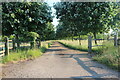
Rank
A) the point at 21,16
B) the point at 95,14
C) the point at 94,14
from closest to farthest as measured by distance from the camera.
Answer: the point at 21,16, the point at 95,14, the point at 94,14

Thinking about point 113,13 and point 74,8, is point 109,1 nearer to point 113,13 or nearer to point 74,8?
point 113,13

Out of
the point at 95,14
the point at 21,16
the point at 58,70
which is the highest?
the point at 95,14

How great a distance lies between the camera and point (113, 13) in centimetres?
→ 1273

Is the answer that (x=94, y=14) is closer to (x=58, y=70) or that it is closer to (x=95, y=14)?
(x=95, y=14)

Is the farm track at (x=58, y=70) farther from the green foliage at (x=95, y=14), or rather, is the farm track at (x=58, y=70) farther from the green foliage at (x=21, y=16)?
the green foliage at (x=95, y=14)

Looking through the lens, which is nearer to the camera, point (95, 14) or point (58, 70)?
point (58, 70)

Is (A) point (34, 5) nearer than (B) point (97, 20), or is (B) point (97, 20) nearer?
(A) point (34, 5)

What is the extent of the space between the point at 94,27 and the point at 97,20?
0.90 m

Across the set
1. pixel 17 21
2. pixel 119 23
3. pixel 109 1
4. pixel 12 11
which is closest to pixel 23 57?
Answer: pixel 17 21

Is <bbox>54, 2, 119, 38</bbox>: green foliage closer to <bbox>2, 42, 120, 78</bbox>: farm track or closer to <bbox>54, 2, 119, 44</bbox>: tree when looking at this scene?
<bbox>54, 2, 119, 44</bbox>: tree

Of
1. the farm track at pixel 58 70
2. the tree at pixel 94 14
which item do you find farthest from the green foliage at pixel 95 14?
the farm track at pixel 58 70

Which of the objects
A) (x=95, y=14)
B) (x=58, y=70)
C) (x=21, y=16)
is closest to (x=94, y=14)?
(x=95, y=14)

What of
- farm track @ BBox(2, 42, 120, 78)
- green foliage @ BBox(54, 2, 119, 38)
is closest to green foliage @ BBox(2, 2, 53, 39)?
farm track @ BBox(2, 42, 120, 78)

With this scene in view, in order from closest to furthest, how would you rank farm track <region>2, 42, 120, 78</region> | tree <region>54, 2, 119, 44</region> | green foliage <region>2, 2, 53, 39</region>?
farm track <region>2, 42, 120, 78</region> → green foliage <region>2, 2, 53, 39</region> → tree <region>54, 2, 119, 44</region>
